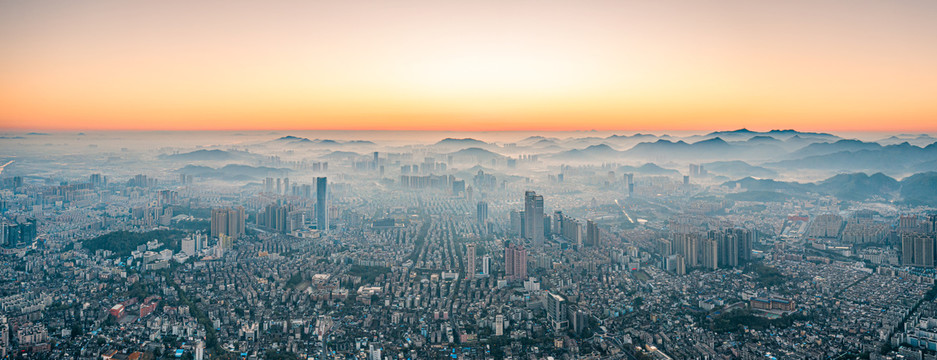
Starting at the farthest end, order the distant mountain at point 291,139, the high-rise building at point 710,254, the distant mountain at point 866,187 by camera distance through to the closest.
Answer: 1. the distant mountain at point 291,139
2. the distant mountain at point 866,187
3. the high-rise building at point 710,254

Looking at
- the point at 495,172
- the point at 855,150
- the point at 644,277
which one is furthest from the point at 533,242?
the point at 855,150

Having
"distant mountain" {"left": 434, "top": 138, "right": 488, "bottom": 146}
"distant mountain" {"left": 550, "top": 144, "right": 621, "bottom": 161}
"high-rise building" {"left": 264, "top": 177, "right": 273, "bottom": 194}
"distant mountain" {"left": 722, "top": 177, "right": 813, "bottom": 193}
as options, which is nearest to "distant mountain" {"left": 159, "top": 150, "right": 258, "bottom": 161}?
"high-rise building" {"left": 264, "top": 177, "right": 273, "bottom": 194}

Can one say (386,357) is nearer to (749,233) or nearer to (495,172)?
(749,233)

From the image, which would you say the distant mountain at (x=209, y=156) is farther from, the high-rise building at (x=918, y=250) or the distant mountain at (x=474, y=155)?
the high-rise building at (x=918, y=250)

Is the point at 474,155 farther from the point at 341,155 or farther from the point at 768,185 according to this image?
the point at 768,185

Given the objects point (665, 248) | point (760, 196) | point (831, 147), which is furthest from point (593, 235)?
point (831, 147)

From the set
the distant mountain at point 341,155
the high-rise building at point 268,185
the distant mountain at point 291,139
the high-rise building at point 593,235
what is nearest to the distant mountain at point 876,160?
the high-rise building at point 593,235

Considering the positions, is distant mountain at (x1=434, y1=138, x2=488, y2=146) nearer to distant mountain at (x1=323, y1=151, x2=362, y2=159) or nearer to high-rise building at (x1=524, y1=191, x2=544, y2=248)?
distant mountain at (x1=323, y1=151, x2=362, y2=159)
